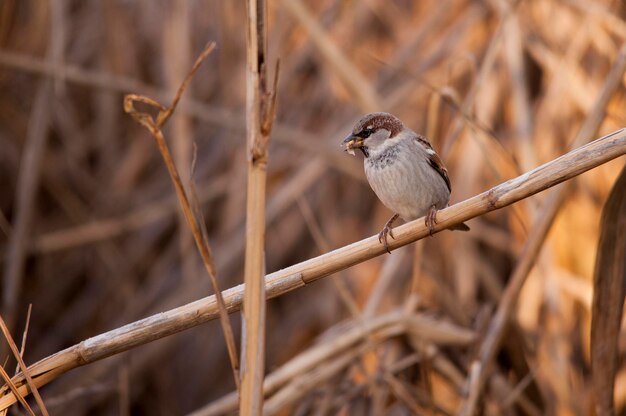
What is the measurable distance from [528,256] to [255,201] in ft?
3.49

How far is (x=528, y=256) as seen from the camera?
6.73 ft

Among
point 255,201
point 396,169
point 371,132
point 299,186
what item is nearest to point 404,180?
point 396,169

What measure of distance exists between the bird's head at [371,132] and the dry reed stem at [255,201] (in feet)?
3.12

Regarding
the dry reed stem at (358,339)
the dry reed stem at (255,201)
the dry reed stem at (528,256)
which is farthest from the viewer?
the dry reed stem at (358,339)

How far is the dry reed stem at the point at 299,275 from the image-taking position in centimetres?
138

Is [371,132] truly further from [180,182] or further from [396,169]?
[180,182]

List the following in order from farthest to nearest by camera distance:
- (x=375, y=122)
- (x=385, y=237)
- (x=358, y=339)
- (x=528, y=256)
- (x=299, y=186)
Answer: (x=299, y=186) < (x=358, y=339) < (x=375, y=122) < (x=528, y=256) < (x=385, y=237)

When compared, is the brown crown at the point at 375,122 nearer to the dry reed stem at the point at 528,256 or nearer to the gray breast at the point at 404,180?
the gray breast at the point at 404,180

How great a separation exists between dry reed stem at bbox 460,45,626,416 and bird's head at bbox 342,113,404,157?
468mm

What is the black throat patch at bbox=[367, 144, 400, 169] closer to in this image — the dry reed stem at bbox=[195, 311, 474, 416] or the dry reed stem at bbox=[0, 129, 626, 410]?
the dry reed stem at bbox=[195, 311, 474, 416]

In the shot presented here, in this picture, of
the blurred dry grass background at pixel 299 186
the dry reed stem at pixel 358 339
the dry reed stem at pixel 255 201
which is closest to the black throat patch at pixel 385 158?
the dry reed stem at pixel 358 339

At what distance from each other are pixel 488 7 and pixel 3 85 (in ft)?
A: 7.32

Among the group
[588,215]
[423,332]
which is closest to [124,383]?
[423,332]

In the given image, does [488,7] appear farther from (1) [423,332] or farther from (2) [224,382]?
(2) [224,382]
